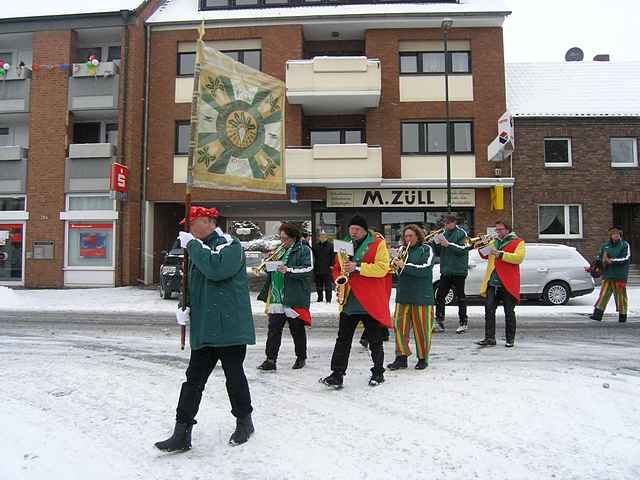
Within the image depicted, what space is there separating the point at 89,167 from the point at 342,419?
1749cm

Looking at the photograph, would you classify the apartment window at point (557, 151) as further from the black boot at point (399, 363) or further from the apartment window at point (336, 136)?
the black boot at point (399, 363)

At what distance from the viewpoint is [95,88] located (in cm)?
1884

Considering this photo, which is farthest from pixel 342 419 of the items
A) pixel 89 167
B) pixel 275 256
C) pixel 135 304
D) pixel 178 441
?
pixel 89 167

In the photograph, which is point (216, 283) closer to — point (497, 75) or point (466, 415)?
point (466, 415)

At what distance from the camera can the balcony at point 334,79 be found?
17609mm

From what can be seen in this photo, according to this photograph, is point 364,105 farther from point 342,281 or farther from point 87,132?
point 342,281

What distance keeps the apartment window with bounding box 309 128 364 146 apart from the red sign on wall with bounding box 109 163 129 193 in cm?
720

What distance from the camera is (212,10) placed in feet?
66.0

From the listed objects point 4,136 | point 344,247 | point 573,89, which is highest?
point 573,89

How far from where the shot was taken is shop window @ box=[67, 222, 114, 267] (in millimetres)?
18609

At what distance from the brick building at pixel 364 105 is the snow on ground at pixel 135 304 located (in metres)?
3.94

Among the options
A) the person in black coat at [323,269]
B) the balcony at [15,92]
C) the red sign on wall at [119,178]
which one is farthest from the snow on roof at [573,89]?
the balcony at [15,92]

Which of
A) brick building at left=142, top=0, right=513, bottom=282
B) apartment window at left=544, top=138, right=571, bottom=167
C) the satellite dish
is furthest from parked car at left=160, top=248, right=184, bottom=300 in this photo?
the satellite dish

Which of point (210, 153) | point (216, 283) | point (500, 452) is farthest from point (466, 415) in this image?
point (210, 153)
